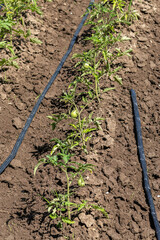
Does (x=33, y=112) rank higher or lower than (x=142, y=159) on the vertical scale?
lower

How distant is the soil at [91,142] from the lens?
2.63 metres

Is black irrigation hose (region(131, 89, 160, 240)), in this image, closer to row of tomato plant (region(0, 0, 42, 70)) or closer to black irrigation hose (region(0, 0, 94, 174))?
black irrigation hose (region(0, 0, 94, 174))

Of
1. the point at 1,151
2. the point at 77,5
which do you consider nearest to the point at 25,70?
the point at 1,151

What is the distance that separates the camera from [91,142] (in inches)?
122

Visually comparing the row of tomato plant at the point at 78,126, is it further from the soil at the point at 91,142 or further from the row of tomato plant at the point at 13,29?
the row of tomato plant at the point at 13,29

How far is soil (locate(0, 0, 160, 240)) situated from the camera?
2.63 meters

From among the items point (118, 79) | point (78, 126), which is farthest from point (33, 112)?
point (118, 79)

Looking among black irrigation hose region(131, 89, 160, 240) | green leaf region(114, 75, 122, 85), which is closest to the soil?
black irrigation hose region(131, 89, 160, 240)

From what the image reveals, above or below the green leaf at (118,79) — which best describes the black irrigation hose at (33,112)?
below

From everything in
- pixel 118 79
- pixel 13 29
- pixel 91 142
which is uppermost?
pixel 118 79

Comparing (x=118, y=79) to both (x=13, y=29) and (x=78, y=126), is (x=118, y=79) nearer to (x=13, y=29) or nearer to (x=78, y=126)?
(x=78, y=126)

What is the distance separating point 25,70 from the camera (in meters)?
3.96

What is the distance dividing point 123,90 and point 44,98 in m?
0.94

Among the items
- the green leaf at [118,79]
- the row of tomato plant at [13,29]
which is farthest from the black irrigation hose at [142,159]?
the row of tomato plant at [13,29]
